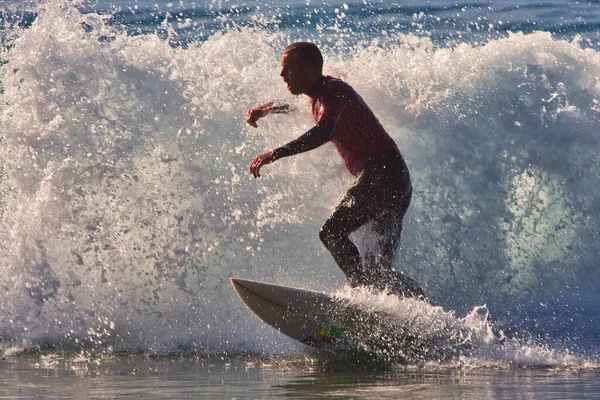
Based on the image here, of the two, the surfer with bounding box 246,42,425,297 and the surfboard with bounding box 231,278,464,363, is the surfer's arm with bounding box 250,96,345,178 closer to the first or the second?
the surfer with bounding box 246,42,425,297

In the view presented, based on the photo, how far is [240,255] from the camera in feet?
22.8

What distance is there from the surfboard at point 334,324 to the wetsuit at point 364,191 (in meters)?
0.22

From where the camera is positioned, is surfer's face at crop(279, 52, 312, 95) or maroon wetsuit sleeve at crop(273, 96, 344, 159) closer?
maroon wetsuit sleeve at crop(273, 96, 344, 159)

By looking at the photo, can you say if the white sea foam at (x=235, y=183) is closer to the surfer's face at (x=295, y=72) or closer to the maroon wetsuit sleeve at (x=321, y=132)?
the surfer's face at (x=295, y=72)

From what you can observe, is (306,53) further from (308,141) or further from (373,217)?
(373,217)

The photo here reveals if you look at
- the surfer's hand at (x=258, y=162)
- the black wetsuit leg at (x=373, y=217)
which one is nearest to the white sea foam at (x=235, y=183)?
the black wetsuit leg at (x=373, y=217)

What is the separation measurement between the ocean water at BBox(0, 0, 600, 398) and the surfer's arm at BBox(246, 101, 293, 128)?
0.22 m

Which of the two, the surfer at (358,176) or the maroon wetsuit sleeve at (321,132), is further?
the surfer at (358,176)

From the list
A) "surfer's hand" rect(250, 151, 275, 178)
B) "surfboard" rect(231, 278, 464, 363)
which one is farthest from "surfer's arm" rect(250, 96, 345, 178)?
"surfboard" rect(231, 278, 464, 363)

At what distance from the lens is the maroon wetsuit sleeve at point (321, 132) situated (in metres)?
5.26

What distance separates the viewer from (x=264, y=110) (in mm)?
6020

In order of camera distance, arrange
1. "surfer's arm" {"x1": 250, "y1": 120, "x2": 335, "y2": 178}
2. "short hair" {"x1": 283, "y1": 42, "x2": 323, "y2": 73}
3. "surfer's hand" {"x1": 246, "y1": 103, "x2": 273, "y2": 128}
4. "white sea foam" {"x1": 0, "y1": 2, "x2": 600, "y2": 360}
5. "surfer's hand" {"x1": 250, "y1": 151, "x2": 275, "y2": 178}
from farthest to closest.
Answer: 1. "white sea foam" {"x1": 0, "y1": 2, "x2": 600, "y2": 360}
2. "surfer's hand" {"x1": 246, "y1": 103, "x2": 273, "y2": 128}
3. "short hair" {"x1": 283, "y1": 42, "x2": 323, "y2": 73}
4. "surfer's arm" {"x1": 250, "y1": 120, "x2": 335, "y2": 178}
5. "surfer's hand" {"x1": 250, "y1": 151, "x2": 275, "y2": 178}

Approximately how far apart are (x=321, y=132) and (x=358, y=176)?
472mm

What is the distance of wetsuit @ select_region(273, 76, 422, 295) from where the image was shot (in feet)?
18.1
